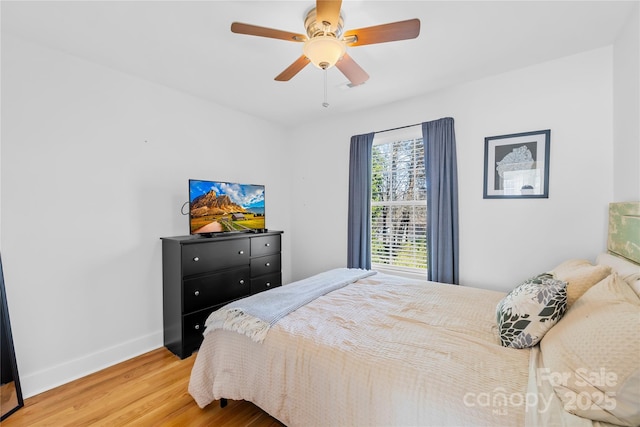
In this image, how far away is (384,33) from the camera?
5.00 feet

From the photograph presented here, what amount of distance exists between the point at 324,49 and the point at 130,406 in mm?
2653

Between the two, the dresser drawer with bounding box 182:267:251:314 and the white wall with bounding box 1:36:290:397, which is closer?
the white wall with bounding box 1:36:290:397

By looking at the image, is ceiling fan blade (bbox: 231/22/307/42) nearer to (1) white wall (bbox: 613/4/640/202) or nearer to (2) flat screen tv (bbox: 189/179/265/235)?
(2) flat screen tv (bbox: 189/179/265/235)

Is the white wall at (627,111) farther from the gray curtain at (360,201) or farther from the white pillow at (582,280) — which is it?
the gray curtain at (360,201)

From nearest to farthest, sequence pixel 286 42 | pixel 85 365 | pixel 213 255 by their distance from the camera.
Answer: pixel 286 42
pixel 85 365
pixel 213 255

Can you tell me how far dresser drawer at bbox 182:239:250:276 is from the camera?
2.53 m

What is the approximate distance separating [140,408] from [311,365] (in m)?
1.41

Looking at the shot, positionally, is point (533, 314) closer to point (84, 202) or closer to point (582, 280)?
point (582, 280)

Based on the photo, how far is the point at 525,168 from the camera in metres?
2.48

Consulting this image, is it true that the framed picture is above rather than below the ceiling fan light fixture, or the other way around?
below

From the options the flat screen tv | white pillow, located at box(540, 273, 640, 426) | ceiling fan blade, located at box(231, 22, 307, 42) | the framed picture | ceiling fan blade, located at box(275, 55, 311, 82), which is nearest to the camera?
white pillow, located at box(540, 273, 640, 426)

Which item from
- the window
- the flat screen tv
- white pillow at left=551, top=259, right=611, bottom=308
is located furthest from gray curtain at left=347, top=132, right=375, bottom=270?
white pillow at left=551, top=259, right=611, bottom=308

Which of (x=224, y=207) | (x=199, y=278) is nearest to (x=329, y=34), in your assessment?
(x=224, y=207)

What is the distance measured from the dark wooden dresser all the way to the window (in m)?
1.51
